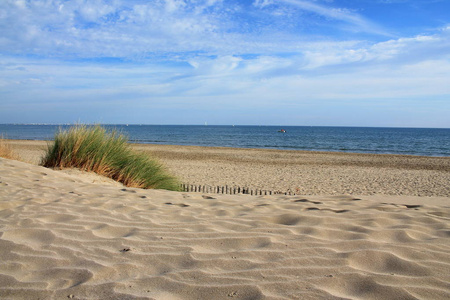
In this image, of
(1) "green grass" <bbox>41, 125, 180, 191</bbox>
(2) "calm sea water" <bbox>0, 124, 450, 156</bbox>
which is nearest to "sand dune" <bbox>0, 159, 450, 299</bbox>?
(1) "green grass" <bbox>41, 125, 180, 191</bbox>

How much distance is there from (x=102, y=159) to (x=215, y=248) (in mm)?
5449

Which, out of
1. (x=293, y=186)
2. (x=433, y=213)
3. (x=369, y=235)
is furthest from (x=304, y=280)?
(x=293, y=186)

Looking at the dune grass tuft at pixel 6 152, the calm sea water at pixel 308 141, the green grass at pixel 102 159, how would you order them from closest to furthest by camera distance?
the green grass at pixel 102 159
the dune grass tuft at pixel 6 152
the calm sea water at pixel 308 141

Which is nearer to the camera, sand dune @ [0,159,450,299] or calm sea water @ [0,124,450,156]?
sand dune @ [0,159,450,299]

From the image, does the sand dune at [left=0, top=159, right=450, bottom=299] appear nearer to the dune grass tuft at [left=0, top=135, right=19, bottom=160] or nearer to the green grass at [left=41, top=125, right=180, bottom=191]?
the green grass at [left=41, top=125, right=180, bottom=191]

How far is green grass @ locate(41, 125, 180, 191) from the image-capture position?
7633 mm

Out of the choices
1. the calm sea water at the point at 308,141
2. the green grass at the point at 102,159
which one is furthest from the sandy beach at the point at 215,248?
the calm sea water at the point at 308,141

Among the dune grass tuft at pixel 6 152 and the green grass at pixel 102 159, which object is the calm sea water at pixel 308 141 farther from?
the dune grass tuft at pixel 6 152

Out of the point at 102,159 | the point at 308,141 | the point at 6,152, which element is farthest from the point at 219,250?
the point at 308,141

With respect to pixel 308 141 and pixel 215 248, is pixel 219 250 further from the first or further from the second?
pixel 308 141

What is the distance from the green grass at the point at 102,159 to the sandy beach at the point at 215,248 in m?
2.59

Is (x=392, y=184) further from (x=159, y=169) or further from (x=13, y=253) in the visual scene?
(x=13, y=253)

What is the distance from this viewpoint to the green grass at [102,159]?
7.63 m

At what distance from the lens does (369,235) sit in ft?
10.4
